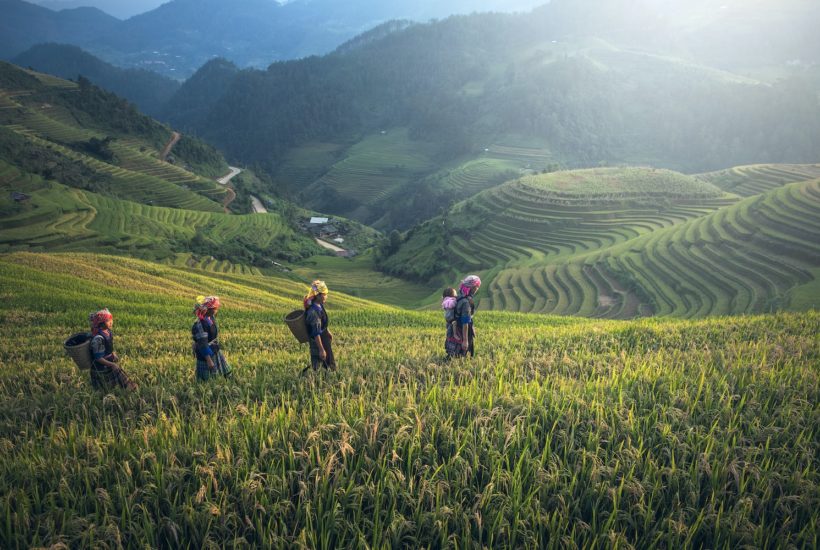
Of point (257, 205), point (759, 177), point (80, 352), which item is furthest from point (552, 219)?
point (257, 205)

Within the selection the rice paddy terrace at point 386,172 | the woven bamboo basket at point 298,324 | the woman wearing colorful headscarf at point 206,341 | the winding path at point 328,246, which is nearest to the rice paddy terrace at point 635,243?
the winding path at point 328,246

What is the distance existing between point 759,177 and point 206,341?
97.9 metres

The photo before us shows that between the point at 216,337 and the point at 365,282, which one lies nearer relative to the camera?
the point at 216,337

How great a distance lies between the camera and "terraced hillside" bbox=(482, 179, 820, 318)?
37219 mm

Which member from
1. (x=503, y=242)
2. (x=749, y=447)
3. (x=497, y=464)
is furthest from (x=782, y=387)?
(x=503, y=242)

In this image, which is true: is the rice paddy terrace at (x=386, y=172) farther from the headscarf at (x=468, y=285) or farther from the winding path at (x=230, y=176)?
the headscarf at (x=468, y=285)

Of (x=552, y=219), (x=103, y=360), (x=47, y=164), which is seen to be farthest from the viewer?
(x=552, y=219)

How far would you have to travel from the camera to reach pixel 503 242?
7056 cm

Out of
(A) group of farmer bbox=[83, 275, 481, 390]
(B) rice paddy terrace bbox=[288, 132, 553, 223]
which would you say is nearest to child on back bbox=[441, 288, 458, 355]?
(A) group of farmer bbox=[83, 275, 481, 390]

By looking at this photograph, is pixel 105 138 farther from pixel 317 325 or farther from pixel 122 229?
pixel 317 325

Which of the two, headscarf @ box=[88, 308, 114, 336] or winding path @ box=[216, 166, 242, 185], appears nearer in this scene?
headscarf @ box=[88, 308, 114, 336]

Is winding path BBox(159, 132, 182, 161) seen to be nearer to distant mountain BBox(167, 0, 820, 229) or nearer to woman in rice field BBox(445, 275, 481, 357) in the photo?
distant mountain BBox(167, 0, 820, 229)

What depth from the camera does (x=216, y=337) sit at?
304 inches

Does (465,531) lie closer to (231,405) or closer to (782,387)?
(231,405)
